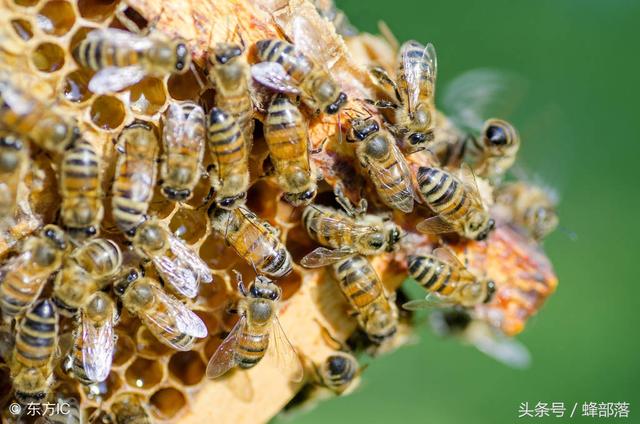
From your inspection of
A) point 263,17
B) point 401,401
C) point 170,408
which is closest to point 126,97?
point 263,17

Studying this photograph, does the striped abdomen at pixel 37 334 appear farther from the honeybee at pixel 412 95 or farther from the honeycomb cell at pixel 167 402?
the honeybee at pixel 412 95

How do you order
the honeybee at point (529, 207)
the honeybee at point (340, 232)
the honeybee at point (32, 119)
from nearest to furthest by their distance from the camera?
the honeybee at point (32, 119) < the honeybee at point (340, 232) < the honeybee at point (529, 207)

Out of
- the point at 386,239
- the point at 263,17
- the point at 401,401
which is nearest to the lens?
the point at 263,17

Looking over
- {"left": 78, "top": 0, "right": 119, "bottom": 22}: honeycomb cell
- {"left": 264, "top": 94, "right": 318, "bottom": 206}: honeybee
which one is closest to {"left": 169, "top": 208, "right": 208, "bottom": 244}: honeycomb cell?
{"left": 264, "top": 94, "right": 318, "bottom": 206}: honeybee

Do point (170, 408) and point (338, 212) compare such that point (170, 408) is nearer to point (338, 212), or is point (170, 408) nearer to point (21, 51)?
point (338, 212)

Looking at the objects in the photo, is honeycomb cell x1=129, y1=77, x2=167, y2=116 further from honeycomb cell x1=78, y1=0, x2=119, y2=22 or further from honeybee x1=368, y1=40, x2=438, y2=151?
honeybee x1=368, y1=40, x2=438, y2=151

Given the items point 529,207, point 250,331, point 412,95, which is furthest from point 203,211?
point 529,207

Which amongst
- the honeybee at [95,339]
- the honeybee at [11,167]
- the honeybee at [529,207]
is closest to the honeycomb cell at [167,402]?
the honeybee at [95,339]
